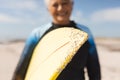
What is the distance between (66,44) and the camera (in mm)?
1598

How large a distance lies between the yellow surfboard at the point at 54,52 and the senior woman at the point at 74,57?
0.02m

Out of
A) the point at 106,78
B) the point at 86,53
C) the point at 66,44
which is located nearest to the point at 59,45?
the point at 66,44

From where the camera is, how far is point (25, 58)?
1.62 metres

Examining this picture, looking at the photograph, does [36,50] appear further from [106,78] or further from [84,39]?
[106,78]

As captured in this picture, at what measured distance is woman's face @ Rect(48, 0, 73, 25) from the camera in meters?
1.66

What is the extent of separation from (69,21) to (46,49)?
17 cm

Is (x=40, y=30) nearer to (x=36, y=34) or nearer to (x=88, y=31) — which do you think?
(x=36, y=34)

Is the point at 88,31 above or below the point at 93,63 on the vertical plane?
above

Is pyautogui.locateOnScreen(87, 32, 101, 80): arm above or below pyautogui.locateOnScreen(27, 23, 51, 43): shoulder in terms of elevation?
below

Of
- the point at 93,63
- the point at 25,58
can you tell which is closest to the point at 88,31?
the point at 93,63

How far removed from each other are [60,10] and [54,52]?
0.62 ft

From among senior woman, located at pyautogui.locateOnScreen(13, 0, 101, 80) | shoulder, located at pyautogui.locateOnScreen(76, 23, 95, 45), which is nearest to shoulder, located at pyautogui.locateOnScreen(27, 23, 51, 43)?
senior woman, located at pyautogui.locateOnScreen(13, 0, 101, 80)

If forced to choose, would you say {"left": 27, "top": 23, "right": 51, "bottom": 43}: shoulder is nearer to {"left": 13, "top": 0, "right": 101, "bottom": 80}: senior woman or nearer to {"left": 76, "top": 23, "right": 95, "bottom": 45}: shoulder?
{"left": 13, "top": 0, "right": 101, "bottom": 80}: senior woman

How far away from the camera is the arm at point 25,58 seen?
1.61 metres
